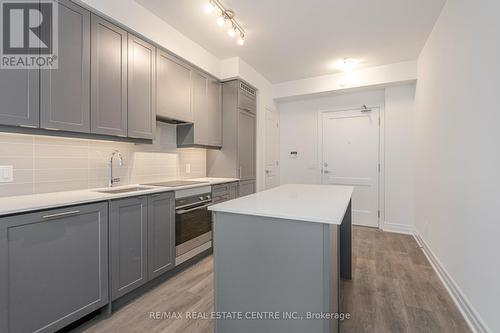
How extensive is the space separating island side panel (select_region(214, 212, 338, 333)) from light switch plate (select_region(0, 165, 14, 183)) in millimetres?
1567

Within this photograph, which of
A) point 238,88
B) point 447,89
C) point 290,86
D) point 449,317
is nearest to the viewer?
point 449,317

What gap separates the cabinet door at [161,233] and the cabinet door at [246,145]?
1.49m

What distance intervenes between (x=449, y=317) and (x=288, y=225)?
165cm

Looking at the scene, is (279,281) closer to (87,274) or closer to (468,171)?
(87,274)

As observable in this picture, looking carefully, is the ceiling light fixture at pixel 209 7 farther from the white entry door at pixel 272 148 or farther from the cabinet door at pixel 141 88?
the white entry door at pixel 272 148

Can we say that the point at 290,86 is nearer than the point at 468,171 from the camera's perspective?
No

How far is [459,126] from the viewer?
1915mm

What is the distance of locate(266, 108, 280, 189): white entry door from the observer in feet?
14.9

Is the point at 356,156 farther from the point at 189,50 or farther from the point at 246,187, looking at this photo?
the point at 189,50

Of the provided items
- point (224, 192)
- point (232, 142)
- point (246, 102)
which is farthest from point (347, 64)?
point (224, 192)

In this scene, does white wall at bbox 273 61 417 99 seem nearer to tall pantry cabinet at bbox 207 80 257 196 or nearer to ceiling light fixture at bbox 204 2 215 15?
tall pantry cabinet at bbox 207 80 257 196

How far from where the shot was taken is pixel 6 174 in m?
1.66

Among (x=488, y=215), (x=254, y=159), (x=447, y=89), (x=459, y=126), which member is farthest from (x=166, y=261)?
(x=447, y=89)

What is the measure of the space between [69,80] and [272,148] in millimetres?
3490
